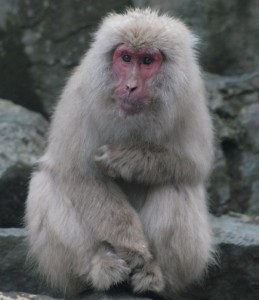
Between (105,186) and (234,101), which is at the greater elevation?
(234,101)

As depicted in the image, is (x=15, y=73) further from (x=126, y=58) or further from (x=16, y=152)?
(x=126, y=58)

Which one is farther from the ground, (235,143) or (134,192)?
(235,143)

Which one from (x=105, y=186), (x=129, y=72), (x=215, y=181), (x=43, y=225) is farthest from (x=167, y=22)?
(x=215, y=181)

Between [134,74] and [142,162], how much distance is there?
24.3 inches

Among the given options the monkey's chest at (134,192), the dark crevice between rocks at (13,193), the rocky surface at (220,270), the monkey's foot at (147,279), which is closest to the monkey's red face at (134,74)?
the monkey's chest at (134,192)

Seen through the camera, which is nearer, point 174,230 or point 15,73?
point 174,230

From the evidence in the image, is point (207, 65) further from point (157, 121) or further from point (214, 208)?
point (157, 121)

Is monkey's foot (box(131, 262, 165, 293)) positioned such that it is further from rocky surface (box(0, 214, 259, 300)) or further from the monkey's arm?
rocky surface (box(0, 214, 259, 300))

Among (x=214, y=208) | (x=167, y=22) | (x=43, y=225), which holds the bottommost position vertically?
(x=43, y=225)

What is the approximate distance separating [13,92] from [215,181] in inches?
90.8

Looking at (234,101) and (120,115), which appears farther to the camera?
(234,101)

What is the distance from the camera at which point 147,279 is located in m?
6.85

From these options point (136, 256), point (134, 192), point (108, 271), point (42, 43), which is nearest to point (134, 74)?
point (134, 192)

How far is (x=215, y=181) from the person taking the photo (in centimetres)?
977
